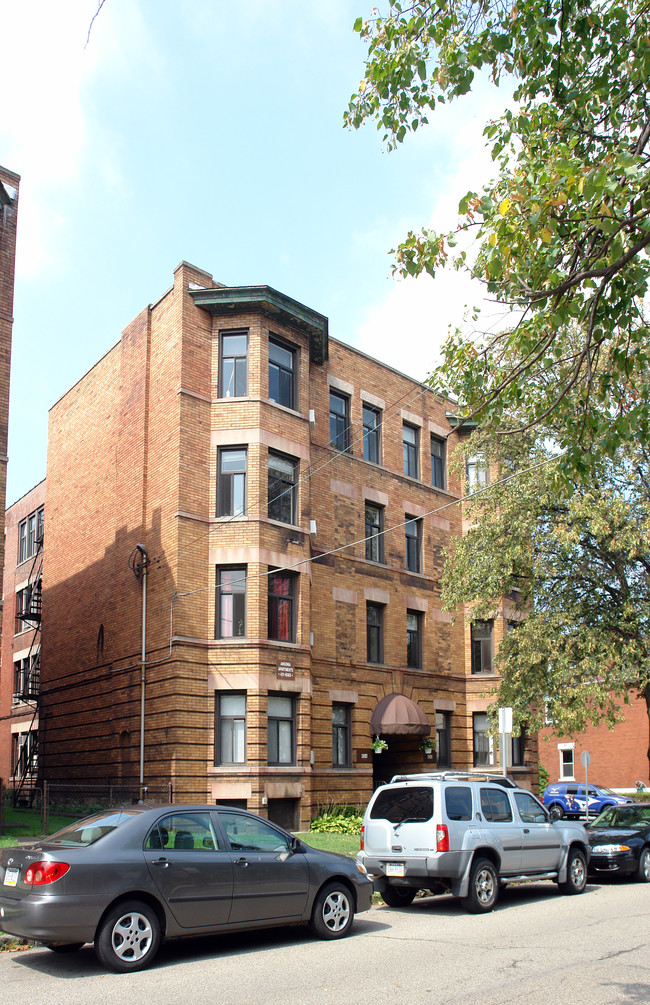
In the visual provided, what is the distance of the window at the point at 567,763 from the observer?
5288cm

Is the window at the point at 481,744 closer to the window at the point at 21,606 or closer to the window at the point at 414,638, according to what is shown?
the window at the point at 414,638

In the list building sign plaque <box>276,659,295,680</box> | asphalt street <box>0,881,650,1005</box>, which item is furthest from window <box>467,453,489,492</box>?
asphalt street <box>0,881,650,1005</box>

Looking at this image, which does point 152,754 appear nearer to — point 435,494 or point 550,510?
point 550,510

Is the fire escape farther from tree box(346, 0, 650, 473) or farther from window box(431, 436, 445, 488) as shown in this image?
tree box(346, 0, 650, 473)

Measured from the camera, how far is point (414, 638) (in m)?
29.9

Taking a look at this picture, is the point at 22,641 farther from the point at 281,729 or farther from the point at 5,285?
the point at 5,285

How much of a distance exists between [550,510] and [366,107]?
14281mm

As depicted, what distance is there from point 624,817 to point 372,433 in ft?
47.6

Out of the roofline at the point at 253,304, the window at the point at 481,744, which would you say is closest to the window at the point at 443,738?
the window at the point at 481,744

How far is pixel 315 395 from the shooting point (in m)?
27.2

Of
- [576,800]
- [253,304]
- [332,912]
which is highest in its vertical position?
[253,304]

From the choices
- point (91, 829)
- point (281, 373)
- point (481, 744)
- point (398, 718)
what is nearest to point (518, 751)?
point (481, 744)

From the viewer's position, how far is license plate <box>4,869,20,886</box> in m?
8.94

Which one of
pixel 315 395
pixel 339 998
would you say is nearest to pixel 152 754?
pixel 315 395
